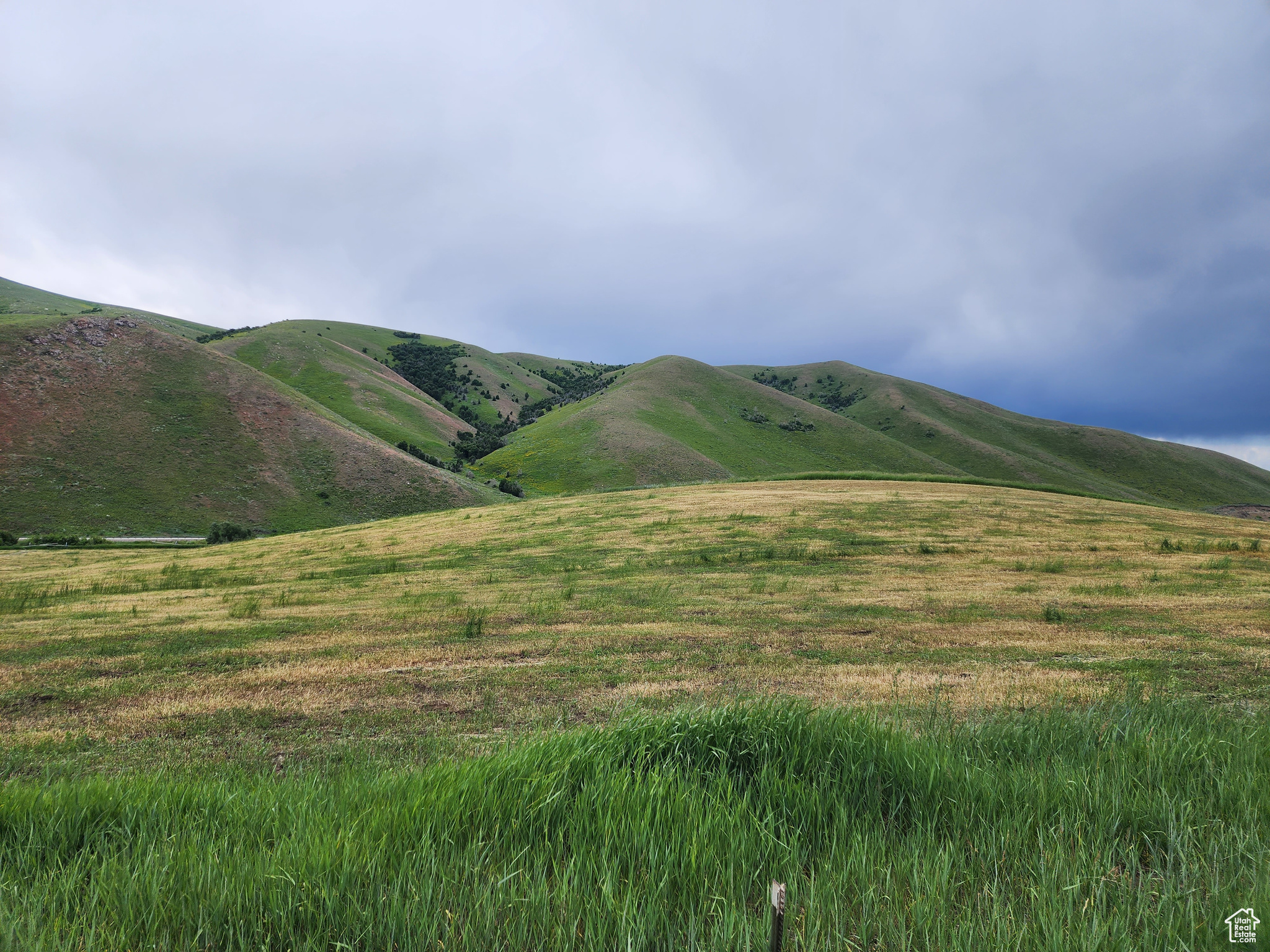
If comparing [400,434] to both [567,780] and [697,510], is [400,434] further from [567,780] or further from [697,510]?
[567,780]

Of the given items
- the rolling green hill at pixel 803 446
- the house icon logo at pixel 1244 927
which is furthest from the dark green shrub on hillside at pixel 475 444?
the house icon logo at pixel 1244 927

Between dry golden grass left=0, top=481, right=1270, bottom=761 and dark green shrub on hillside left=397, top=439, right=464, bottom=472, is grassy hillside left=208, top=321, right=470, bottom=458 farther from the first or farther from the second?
dry golden grass left=0, top=481, right=1270, bottom=761

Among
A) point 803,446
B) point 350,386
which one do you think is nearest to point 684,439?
point 803,446

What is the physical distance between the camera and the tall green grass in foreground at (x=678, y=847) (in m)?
2.43

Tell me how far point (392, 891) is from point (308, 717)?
17.6ft

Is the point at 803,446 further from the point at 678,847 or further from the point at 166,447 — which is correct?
the point at 678,847

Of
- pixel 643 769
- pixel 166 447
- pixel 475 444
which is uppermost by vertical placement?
pixel 475 444

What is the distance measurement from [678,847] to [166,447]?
94782 mm

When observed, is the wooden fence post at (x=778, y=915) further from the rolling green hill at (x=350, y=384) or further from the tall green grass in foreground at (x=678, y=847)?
the rolling green hill at (x=350, y=384)

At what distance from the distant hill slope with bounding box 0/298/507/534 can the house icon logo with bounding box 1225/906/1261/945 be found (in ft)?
261

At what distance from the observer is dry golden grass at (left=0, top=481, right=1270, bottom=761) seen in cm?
751

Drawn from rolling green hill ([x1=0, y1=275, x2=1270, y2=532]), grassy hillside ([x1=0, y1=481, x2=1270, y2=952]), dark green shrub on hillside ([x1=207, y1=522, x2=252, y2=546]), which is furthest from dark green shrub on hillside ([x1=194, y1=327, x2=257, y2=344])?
grassy hillside ([x1=0, y1=481, x2=1270, y2=952])

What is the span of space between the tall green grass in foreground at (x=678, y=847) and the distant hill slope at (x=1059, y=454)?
462 feet

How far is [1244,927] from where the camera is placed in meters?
2.33
